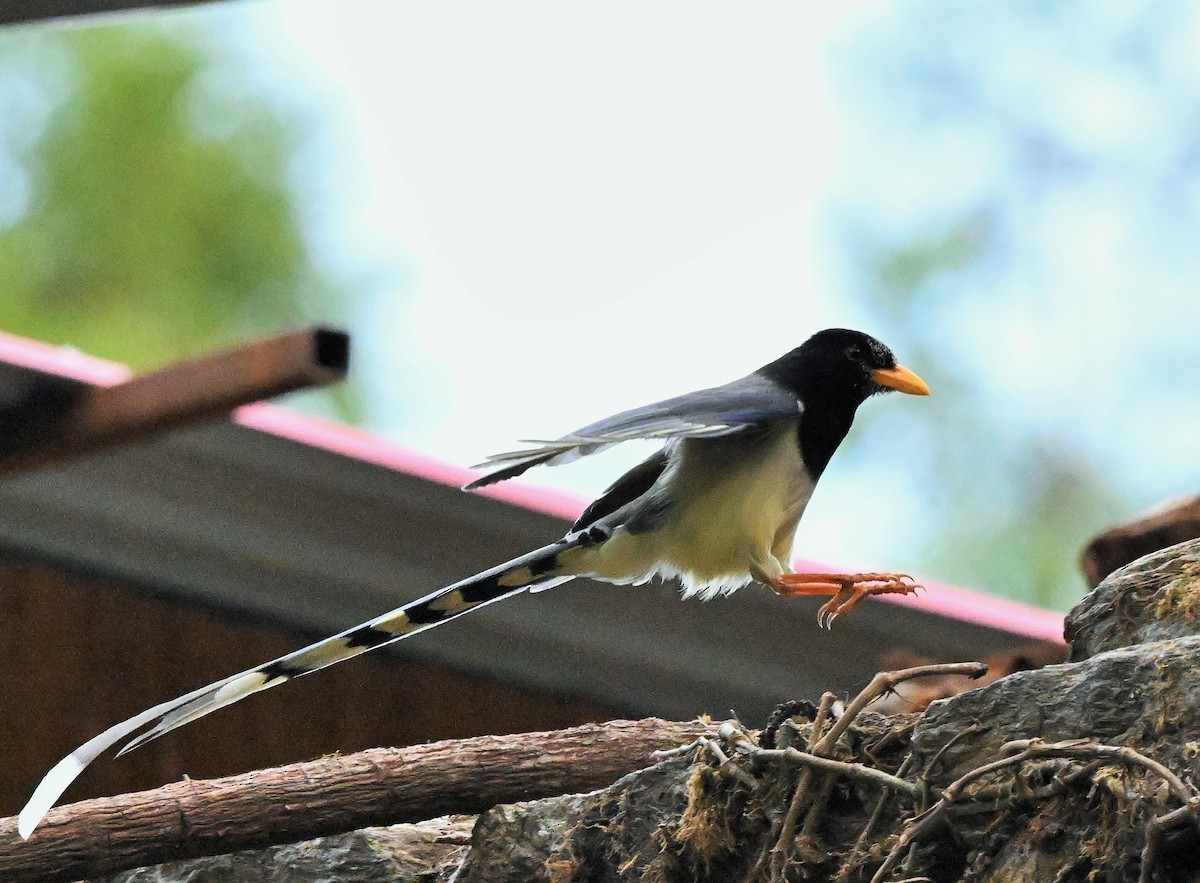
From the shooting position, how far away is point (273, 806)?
2926 mm

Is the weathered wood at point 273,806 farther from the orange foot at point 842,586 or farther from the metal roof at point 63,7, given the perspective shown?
the metal roof at point 63,7

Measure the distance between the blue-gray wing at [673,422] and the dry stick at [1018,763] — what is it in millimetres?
926

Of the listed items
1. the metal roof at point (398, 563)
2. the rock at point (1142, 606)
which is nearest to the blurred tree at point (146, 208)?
the metal roof at point (398, 563)

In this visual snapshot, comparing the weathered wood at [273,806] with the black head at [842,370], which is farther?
the black head at [842,370]

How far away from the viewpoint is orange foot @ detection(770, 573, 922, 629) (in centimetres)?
341

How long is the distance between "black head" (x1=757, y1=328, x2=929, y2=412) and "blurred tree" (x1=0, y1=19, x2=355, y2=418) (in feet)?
39.1

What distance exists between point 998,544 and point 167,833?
14.6 metres

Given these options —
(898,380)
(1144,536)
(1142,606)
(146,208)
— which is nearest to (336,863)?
(1142,606)

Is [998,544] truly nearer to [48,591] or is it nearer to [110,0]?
[48,591]

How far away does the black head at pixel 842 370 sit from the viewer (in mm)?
3844

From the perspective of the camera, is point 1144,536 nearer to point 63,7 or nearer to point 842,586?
point 842,586

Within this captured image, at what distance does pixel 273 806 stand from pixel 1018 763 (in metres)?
1.36

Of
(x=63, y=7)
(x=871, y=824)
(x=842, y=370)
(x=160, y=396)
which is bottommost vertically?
(x=871, y=824)

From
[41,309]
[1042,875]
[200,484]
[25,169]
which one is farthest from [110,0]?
[25,169]
